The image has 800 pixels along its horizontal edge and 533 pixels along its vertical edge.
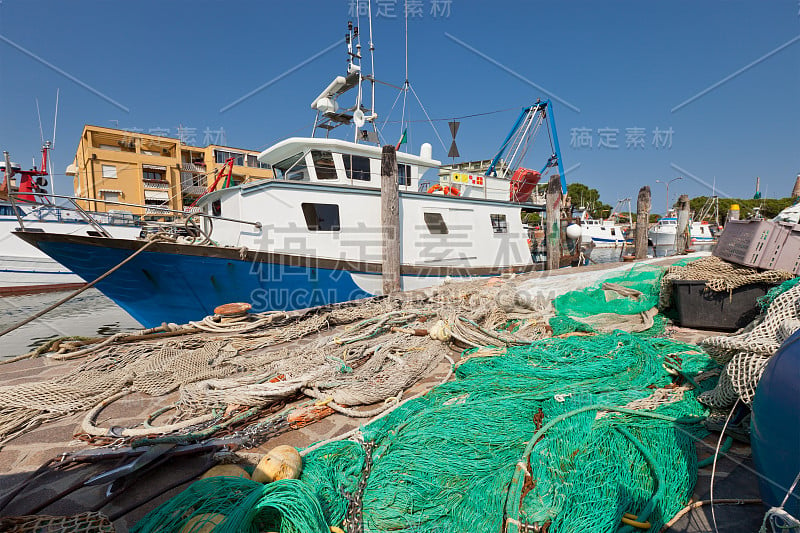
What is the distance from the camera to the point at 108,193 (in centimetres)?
2766

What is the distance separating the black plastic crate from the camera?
12.0ft

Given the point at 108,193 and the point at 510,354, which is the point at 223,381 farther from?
the point at 108,193

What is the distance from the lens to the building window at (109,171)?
2711 centimetres

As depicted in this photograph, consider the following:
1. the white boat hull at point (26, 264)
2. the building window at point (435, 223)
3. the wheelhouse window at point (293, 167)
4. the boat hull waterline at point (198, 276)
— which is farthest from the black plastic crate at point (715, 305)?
the white boat hull at point (26, 264)

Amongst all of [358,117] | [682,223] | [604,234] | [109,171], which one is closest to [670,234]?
[604,234]

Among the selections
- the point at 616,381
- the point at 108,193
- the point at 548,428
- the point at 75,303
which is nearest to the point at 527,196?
the point at 616,381

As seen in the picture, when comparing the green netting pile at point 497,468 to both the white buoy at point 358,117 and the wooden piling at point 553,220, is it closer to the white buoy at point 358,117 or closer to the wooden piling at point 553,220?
the white buoy at point 358,117

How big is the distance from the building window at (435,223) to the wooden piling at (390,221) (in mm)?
1530

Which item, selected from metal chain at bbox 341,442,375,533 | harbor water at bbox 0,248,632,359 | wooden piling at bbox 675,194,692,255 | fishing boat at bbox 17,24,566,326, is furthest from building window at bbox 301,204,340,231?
wooden piling at bbox 675,194,692,255

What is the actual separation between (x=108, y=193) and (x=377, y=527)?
3493 centimetres

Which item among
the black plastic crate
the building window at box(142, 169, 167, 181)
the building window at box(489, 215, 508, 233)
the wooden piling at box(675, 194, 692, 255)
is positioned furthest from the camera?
the building window at box(142, 169, 167, 181)

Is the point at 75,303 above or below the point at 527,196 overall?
below

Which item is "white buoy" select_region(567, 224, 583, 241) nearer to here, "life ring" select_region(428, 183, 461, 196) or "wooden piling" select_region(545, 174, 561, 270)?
"wooden piling" select_region(545, 174, 561, 270)

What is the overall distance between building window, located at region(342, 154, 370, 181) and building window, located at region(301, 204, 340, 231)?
3.27 ft
